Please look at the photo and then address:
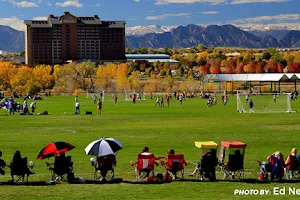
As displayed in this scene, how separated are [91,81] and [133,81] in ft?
31.7

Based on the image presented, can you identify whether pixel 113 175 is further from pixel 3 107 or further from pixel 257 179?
pixel 3 107

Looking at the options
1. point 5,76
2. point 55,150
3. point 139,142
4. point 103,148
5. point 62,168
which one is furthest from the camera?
point 5,76

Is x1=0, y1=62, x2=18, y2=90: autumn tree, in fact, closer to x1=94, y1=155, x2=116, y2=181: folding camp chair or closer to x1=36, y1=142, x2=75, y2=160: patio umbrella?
x1=36, y1=142, x2=75, y2=160: patio umbrella

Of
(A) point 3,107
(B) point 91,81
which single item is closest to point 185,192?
(A) point 3,107

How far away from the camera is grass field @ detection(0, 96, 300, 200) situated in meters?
17.1

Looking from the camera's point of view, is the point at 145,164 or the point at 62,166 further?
the point at 145,164

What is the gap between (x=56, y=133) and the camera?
35.4m

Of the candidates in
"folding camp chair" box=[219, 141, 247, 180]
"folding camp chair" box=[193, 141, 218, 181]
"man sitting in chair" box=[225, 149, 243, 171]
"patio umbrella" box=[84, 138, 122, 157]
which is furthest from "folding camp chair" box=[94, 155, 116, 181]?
"man sitting in chair" box=[225, 149, 243, 171]

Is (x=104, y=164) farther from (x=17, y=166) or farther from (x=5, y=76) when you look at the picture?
(x=5, y=76)

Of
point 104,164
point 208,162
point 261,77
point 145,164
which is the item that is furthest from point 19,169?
point 261,77

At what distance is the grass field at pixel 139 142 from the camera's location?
56.0 feet

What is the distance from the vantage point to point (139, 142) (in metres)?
30.3

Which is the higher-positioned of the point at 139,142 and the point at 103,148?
the point at 103,148

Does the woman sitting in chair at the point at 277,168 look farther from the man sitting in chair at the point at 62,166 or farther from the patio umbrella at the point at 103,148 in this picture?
the man sitting in chair at the point at 62,166
